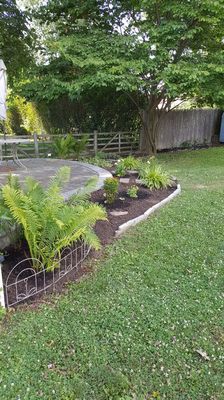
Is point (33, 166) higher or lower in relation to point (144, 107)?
lower

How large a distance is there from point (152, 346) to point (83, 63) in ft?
22.7

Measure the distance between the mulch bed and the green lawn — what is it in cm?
14

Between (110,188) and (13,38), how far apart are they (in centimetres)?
858

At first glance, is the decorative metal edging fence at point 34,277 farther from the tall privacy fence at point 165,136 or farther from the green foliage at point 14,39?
the green foliage at point 14,39

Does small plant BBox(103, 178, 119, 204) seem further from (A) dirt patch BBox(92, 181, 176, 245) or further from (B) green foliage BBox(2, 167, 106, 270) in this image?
(B) green foliage BBox(2, 167, 106, 270)

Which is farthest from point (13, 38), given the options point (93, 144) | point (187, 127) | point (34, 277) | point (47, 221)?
point (34, 277)

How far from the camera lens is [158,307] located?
8.46 feet

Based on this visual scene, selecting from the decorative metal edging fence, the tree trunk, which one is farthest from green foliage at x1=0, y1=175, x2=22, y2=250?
the tree trunk

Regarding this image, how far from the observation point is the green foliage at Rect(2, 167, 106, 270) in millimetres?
2775

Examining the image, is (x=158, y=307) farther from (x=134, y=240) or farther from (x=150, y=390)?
(x=134, y=240)

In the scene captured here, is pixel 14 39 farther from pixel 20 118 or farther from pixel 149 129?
pixel 20 118

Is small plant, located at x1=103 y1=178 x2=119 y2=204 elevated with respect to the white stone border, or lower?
elevated

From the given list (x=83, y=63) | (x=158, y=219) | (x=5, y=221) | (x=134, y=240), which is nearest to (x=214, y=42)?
(x=83, y=63)

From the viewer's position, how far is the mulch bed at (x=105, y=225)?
9.30 feet
